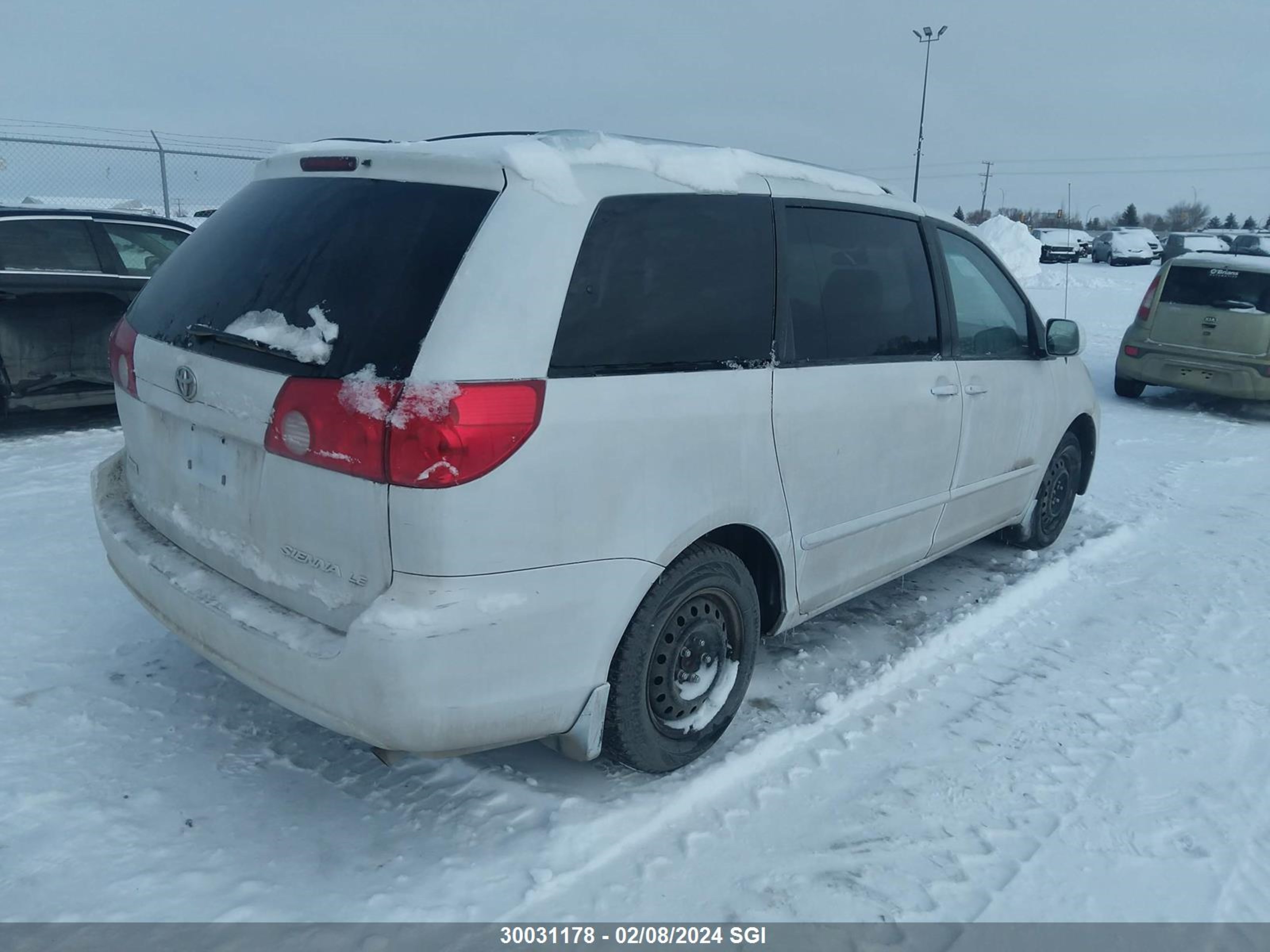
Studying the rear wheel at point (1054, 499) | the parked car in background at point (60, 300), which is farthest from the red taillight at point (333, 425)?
the parked car in background at point (60, 300)

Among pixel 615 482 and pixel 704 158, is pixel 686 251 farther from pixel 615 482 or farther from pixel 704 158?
pixel 615 482

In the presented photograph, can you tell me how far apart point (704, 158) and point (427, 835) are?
2.24 m

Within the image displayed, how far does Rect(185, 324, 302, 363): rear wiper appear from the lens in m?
2.41

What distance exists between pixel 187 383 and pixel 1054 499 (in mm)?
4580

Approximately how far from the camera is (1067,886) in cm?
259

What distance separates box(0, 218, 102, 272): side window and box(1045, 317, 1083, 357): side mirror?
6.33 metres

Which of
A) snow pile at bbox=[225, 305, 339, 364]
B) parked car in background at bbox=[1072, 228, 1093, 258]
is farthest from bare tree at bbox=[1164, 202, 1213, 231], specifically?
snow pile at bbox=[225, 305, 339, 364]

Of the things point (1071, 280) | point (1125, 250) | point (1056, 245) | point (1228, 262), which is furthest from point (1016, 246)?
point (1228, 262)

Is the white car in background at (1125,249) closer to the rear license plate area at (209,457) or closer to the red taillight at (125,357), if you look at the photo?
the red taillight at (125,357)

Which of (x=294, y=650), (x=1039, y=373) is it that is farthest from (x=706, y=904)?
(x=1039, y=373)

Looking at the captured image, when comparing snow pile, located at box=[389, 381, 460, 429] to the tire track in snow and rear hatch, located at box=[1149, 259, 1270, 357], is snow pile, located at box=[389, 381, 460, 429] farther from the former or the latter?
rear hatch, located at box=[1149, 259, 1270, 357]

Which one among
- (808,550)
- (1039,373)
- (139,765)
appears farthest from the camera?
(1039,373)

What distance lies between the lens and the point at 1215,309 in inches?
371

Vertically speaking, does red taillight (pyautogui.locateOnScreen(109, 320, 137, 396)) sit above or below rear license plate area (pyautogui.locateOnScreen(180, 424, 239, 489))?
above
